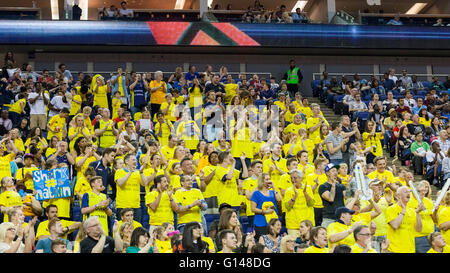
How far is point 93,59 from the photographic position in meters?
23.0

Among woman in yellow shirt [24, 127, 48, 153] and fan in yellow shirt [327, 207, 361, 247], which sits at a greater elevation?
woman in yellow shirt [24, 127, 48, 153]

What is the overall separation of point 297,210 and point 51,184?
12.0ft

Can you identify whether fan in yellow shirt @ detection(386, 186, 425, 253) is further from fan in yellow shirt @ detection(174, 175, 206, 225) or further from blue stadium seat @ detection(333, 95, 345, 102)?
blue stadium seat @ detection(333, 95, 345, 102)

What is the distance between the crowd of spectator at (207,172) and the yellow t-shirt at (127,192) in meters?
0.02

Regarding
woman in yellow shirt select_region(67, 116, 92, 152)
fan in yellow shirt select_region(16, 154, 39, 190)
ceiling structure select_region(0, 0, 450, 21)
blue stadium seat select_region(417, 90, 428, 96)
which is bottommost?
fan in yellow shirt select_region(16, 154, 39, 190)

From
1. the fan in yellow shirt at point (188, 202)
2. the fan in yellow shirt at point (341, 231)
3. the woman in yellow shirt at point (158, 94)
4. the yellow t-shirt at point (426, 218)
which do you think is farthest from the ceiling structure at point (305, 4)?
the fan in yellow shirt at point (341, 231)

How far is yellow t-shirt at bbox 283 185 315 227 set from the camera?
9805mm

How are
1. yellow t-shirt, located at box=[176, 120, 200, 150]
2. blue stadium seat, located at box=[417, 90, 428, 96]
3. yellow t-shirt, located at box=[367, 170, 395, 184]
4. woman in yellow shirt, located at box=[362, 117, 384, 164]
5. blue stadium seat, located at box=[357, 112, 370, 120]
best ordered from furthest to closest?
blue stadium seat, located at box=[417, 90, 428, 96]
blue stadium seat, located at box=[357, 112, 370, 120]
woman in yellow shirt, located at box=[362, 117, 384, 164]
yellow t-shirt, located at box=[176, 120, 200, 150]
yellow t-shirt, located at box=[367, 170, 395, 184]

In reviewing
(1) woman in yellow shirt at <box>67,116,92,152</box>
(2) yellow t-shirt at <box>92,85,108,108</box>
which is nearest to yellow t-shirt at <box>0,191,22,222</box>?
(1) woman in yellow shirt at <box>67,116,92,152</box>

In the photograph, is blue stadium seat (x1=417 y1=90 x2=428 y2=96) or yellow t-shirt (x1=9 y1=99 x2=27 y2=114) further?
blue stadium seat (x1=417 y1=90 x2=428 y2=96)

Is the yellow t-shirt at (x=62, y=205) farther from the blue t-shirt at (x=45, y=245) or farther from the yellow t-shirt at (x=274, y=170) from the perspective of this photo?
the yellow t-shirt at (x=274, y=170)

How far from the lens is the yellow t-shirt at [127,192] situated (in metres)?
10.0

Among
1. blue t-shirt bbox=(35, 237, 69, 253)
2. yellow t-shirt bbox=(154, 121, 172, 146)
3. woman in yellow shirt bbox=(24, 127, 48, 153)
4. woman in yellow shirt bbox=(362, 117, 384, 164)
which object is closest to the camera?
blue t-shirt bbox=(35, 237, 69, 253)

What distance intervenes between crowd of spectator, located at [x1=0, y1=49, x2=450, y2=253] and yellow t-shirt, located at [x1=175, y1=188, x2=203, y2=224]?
0.02 meters
